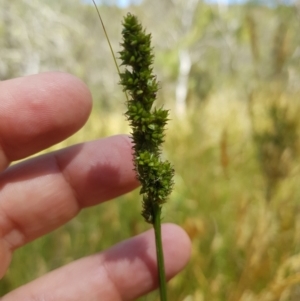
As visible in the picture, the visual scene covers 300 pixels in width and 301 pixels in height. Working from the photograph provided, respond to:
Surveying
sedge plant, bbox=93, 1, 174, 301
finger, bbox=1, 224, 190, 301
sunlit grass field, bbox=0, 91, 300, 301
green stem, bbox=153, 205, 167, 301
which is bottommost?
sunlit grass field, bbox=0, 91, 300, 301

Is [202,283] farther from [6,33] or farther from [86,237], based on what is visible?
[6,33]

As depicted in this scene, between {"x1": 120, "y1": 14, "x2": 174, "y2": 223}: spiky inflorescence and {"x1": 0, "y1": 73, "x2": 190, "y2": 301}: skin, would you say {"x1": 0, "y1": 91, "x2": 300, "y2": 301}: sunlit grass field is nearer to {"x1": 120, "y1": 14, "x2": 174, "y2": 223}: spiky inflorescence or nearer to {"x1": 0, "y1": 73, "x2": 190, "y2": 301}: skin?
{"x1": 0, "y1": 73, "x2": 190, "y2": 301}: skin

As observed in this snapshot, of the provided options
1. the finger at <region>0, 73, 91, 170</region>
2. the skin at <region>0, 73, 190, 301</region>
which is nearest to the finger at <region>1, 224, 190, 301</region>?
the skin at <region>0, 73, 190, 301</region>

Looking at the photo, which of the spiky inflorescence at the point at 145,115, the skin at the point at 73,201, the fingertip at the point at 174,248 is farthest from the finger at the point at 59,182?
the spiky inflorescence at the point at 145,115

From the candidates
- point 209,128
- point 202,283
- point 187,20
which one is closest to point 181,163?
point 209,128

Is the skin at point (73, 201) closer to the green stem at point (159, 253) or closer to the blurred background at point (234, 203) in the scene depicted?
the blurred background at point (234, 203)

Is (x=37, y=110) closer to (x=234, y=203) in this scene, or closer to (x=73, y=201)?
(x=73, y=201)
